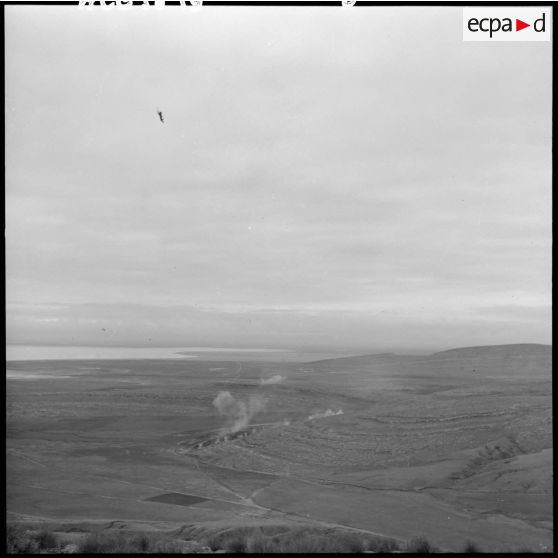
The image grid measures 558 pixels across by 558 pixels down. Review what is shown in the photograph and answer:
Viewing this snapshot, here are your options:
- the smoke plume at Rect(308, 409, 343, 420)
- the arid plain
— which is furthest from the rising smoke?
the smoke plume at Rect(308, 409, 343, 420)

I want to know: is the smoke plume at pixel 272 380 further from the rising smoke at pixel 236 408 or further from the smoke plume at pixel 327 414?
the smoke plume at pixel 327 414

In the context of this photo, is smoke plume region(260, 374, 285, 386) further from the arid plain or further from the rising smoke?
the rising smoke

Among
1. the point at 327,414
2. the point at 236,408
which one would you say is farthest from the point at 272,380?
the point at 327,414

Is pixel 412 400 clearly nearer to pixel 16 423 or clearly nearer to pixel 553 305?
pixel 553 305

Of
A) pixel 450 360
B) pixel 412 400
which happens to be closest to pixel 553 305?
pixel 450 360

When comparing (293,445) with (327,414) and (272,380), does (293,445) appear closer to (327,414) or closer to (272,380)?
(327,414)

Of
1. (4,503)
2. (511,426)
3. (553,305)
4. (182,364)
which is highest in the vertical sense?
(553,305)

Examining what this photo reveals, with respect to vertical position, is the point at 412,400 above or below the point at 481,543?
above

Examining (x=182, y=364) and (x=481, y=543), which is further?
(x=182, y=364)
